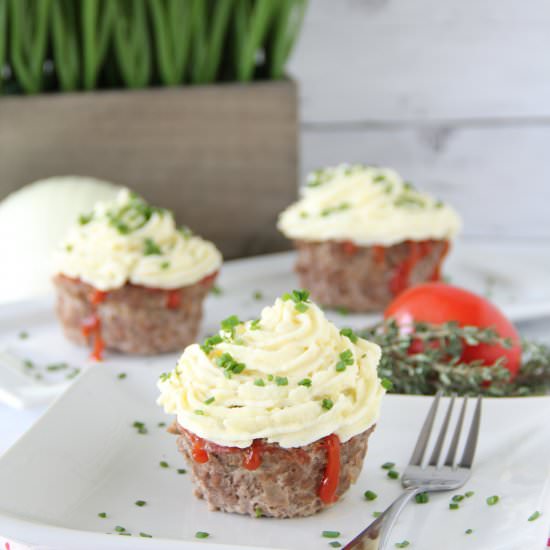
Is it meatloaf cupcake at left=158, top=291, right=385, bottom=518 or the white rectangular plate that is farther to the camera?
the white rectangular plate

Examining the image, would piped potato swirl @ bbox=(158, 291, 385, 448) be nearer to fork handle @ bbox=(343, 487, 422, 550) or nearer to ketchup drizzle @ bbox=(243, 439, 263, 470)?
ketchup drizzle @ bbox=(243, 439, 263, 470)

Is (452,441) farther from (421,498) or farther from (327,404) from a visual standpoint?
(327,404)

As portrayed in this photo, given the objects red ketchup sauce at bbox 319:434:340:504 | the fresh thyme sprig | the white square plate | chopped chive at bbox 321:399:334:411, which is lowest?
the fresh thyme sprig

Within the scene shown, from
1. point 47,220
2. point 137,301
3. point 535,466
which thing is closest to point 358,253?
point 137,301

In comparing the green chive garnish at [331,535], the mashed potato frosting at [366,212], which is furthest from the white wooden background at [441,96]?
the green chive garnish at [331,535]

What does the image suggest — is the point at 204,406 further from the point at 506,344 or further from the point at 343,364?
the point at 506,344

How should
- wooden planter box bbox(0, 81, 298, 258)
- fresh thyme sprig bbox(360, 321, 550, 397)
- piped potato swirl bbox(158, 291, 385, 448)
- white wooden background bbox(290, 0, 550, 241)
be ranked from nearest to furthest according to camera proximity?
1. piped potato swirl bbox(158, 291, 385, 448)
2. fresh thyme sprig bbox(360, 321, 550, 397)
3. wooden planter box bbox(0, 81, 298, 258)
4. white wooden background bbox(290, 0, 550, 241)

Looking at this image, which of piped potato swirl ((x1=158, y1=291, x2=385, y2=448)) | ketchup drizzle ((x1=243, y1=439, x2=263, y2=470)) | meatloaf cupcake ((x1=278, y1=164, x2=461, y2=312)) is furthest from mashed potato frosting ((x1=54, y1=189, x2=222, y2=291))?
ketchup drizzle ((x1=243, y1=439, x2=263, y2=470))
